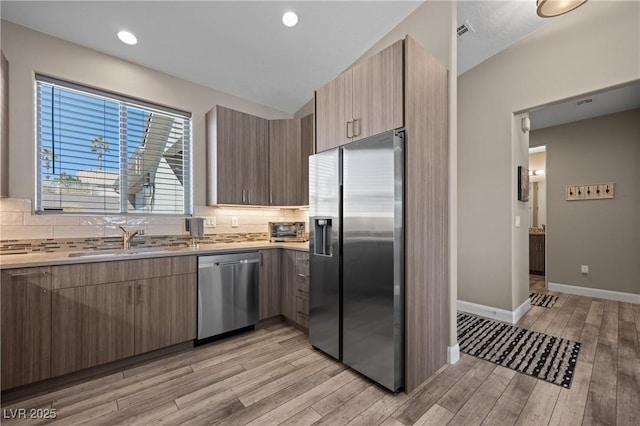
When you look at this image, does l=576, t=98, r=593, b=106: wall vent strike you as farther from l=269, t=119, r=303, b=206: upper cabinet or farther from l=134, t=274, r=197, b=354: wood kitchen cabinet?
l=134, t=274, r=197, b=354: wood kitchen cabinet

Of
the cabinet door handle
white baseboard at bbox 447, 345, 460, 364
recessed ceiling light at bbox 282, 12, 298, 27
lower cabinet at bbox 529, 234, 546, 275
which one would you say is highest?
recessed ceiling light at bbox 282, 12, 298, 27

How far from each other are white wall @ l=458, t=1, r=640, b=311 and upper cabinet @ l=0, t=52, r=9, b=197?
4.44 m

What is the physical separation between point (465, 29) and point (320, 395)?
3514 mm

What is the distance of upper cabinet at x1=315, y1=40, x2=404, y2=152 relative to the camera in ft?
5.98

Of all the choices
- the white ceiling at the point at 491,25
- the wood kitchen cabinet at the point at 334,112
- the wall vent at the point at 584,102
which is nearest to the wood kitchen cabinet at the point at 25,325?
the wood kitchen cabinet at the point at 334,112

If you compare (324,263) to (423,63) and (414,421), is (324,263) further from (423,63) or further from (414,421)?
(423,63)

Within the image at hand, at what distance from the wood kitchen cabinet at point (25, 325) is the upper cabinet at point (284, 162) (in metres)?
2.10

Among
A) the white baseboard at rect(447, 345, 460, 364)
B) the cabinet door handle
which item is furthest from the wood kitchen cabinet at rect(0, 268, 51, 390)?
the white baseboard at rect(447, 345, 460, 364)

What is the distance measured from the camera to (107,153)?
8.67 feet

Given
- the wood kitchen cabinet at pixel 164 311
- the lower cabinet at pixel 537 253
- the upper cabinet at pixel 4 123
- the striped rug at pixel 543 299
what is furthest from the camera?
the lower cabinet at pixel 537 253

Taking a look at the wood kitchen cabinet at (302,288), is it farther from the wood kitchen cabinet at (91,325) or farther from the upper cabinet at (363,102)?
the wood kitchen cabinet at (91,325)

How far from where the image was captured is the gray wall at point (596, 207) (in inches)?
147

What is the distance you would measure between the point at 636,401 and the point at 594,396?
0.21 m

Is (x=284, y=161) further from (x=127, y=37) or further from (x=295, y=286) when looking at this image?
(x=127, y=37)
